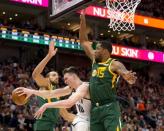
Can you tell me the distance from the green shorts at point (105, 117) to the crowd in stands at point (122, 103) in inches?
281

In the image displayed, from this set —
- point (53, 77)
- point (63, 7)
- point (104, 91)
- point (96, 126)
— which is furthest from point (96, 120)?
point (63, 7)

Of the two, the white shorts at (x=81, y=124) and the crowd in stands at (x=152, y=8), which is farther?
the crowd in stands at (x=152, y=8)

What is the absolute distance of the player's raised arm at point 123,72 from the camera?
582 cm

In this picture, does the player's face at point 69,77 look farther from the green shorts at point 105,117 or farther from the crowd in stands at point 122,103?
the crowd in stands at point 122,103

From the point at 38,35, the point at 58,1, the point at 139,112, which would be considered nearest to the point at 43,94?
the point at 58,1

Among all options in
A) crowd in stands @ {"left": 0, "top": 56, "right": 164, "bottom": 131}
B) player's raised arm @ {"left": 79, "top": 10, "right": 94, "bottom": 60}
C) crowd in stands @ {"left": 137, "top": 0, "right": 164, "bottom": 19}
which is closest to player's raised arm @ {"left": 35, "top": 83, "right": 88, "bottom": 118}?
player's raised arm @ {"left": 79, "top": 10, "right": 94, "bottom": 60}

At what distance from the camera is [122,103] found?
20.3 meters

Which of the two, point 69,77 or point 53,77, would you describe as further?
point 53,77

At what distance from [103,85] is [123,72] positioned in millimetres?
406

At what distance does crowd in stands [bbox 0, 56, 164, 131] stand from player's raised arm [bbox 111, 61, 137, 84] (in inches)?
290

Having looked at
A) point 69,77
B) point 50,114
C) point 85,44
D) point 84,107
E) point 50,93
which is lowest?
point 50,114

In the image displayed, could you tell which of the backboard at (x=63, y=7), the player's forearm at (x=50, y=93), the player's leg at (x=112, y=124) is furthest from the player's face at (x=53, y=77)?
the player's leg at (x=112, y=124)

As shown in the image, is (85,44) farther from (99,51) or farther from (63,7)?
(63,7)

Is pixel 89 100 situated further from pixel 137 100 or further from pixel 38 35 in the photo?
pixel 137 100
